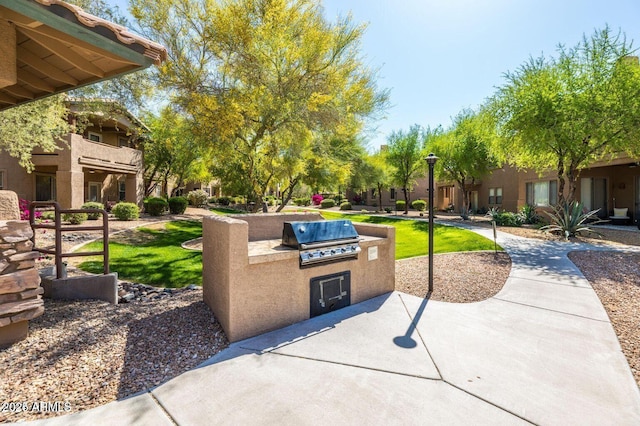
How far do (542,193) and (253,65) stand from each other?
1913 centimetres

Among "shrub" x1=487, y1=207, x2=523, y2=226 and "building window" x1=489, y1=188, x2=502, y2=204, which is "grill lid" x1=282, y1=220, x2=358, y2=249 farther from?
"building window" x1=489, y1=188, x2=502, y2=204

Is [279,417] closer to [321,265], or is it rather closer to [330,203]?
[321,265]

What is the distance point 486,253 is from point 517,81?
799 cm

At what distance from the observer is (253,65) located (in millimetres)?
10211

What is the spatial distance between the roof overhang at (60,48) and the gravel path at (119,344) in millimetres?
2907

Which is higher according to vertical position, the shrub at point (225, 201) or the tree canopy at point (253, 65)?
the tree canopy at point (253, 65)

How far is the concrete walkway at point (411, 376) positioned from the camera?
2566mm

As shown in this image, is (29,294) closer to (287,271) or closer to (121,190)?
(287,271)

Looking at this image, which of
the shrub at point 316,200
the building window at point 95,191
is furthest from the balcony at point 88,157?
the shrub at point 316,200

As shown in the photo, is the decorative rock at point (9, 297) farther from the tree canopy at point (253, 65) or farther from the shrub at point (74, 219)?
the shrub at point (74, 219)

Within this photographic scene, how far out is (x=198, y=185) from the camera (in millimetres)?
40406

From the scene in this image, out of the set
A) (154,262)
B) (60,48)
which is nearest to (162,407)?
(60,48)

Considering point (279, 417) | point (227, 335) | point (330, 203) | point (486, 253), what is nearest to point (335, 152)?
point (486, 253)

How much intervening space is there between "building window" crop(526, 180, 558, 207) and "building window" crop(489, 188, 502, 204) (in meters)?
5.52
